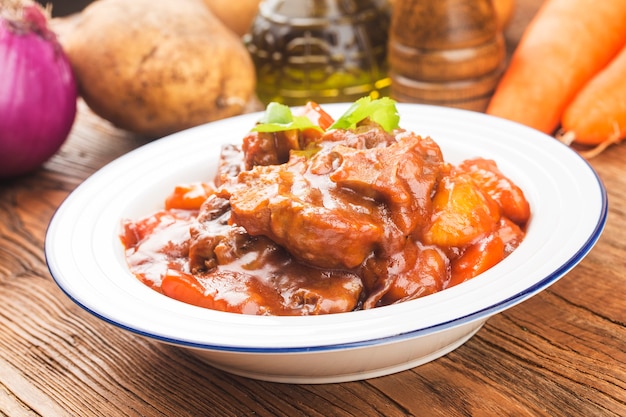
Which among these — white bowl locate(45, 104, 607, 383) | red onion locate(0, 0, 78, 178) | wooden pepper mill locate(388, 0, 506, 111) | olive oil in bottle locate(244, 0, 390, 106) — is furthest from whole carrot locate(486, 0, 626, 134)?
red onion locate(0, 0, 78, 178)

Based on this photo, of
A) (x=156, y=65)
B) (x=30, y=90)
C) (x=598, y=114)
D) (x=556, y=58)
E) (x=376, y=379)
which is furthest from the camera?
(x=556, y=58)

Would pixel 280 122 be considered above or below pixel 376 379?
above

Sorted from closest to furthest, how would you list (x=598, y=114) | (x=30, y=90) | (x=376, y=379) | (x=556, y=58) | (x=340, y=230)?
(x=340, y=230)
(x=376, y=379)
(x=30, y=90)
(x=598, y=114)
(x=556, y=58)

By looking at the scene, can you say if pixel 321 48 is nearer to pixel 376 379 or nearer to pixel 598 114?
pixel 598 114

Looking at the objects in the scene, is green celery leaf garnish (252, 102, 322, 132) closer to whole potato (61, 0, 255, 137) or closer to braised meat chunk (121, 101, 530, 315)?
braised meat chunk (121, 101, 530, 315)

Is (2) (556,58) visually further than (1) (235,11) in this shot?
No

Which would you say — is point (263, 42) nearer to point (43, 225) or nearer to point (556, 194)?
point (43, 225)

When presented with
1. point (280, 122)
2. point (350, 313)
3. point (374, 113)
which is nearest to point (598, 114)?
point (374, 113)
